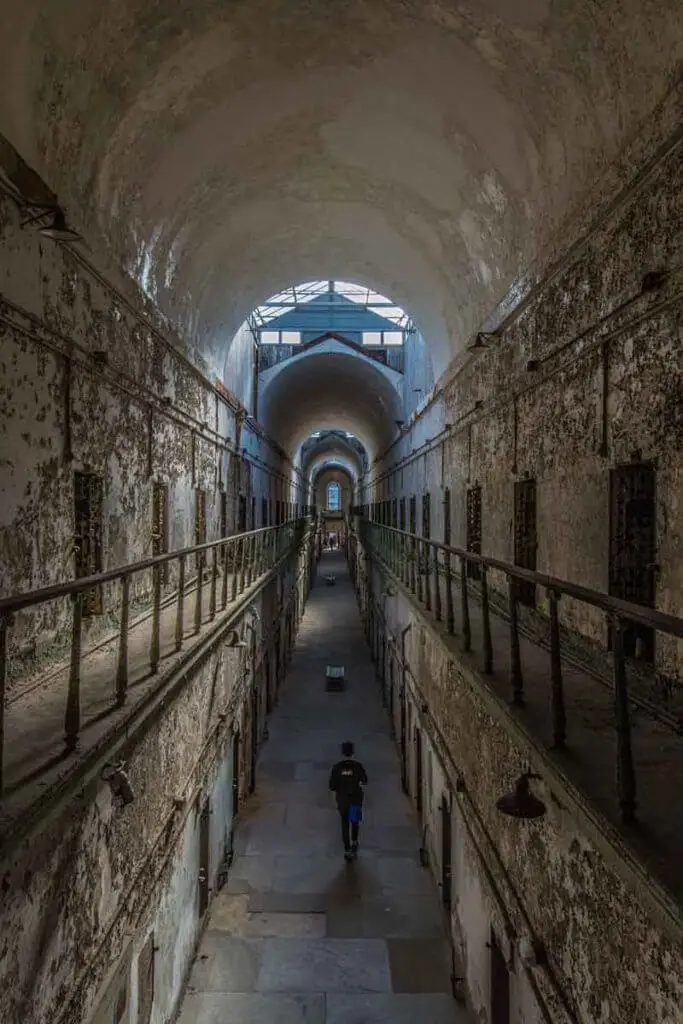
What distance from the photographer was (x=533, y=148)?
5.62 meters

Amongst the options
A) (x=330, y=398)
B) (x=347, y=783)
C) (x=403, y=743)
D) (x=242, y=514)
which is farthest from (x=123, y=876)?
(x=330, y=398)

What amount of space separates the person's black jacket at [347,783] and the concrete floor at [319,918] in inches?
30.9

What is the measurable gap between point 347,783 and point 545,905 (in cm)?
597

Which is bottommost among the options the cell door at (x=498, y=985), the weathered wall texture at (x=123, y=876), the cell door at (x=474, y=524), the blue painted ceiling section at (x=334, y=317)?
the cell door at (x=498, y=985)

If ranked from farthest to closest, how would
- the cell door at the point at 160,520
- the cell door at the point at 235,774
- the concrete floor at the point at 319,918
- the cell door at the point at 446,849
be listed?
the cell door at the point at 235,774 → the cell door at the point at 160,520 → the cell door at the point at 446,849 → the concrete floor at the point at 319,918

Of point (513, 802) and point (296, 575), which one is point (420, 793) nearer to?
point (513, 802)

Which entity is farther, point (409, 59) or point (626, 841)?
point (409, 59)

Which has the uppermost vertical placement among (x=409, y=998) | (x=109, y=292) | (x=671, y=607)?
(x=109, y=292)

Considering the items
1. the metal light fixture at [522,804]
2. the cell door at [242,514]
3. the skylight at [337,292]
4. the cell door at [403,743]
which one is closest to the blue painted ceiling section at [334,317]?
the skylight at [337,292]

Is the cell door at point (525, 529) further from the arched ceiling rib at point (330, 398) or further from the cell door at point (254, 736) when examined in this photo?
→ the arched ceiling rib at point (330, 398)

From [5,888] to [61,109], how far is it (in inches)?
184

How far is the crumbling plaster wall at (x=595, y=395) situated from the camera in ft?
11.9

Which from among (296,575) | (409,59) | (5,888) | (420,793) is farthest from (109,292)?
(296,575)

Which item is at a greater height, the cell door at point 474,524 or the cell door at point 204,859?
the cell door at point 474,524
